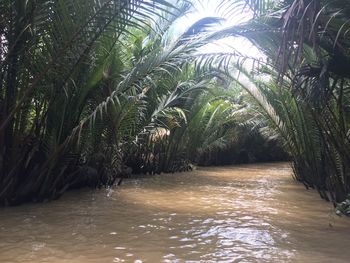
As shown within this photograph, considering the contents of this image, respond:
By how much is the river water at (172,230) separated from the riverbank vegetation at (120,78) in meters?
0.68

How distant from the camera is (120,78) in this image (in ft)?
25.7

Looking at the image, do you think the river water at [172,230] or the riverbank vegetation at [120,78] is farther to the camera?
the riverbank vegetation at [120,78]

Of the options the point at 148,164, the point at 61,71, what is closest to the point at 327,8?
the point at 61,71

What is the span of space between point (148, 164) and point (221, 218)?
697 centimetres

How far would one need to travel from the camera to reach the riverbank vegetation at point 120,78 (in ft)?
15.9

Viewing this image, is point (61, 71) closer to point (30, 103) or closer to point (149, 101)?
point (30, 103)

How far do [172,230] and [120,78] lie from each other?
3813mm

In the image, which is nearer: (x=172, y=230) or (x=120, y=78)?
(x=172, y=230)

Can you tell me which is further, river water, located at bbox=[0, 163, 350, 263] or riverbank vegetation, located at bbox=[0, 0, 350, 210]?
riverbank vegetation, located at bbox=[0, 0, 350, 210]

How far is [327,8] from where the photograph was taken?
4.34 meters

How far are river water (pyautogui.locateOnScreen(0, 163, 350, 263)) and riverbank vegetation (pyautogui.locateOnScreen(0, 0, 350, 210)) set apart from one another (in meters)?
0.68

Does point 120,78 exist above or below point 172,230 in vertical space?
above

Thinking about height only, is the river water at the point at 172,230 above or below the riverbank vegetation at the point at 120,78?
below

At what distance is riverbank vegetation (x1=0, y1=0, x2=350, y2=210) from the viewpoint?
4.84 m
